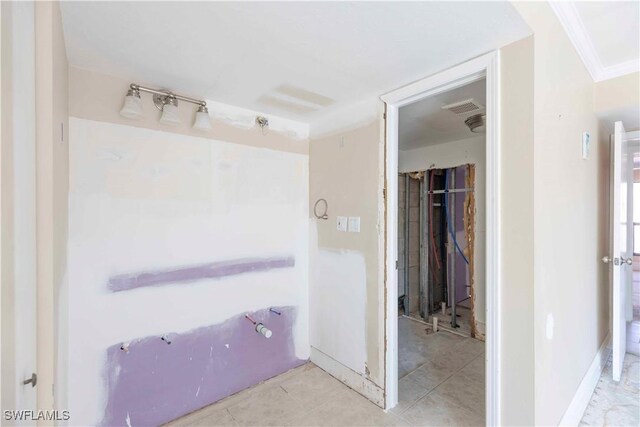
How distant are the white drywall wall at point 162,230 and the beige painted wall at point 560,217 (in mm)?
1693

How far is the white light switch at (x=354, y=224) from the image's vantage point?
2.17 m

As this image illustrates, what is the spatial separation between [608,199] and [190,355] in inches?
145

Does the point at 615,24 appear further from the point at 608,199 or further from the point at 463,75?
the point at 608,199

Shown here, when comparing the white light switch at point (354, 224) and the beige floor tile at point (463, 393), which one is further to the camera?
the white light switch at point (354, 224)

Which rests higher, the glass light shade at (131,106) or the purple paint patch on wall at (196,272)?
the glass light shade at (131,106)

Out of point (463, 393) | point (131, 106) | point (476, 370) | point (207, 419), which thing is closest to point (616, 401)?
point (476, 370)

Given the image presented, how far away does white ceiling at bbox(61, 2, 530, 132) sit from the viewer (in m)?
1.15

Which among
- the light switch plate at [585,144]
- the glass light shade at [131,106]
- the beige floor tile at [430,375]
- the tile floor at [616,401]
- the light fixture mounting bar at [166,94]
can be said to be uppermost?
the light fixture mounting bar at [166,94]

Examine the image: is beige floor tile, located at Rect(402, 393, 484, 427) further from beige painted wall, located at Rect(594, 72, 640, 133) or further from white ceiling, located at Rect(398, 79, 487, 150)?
beige painted wall, located at Rect(594, 72, 640, 133)

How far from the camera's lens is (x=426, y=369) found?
8.16ft

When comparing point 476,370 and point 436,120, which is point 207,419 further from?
point 436,120

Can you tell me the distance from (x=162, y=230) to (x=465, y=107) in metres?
2.34

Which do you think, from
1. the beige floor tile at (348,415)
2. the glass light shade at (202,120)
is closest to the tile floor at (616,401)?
the beige floor tile at (348,415)

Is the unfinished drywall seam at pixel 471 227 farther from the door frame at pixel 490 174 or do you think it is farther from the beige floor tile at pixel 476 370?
the door frame at pixel 490 174
